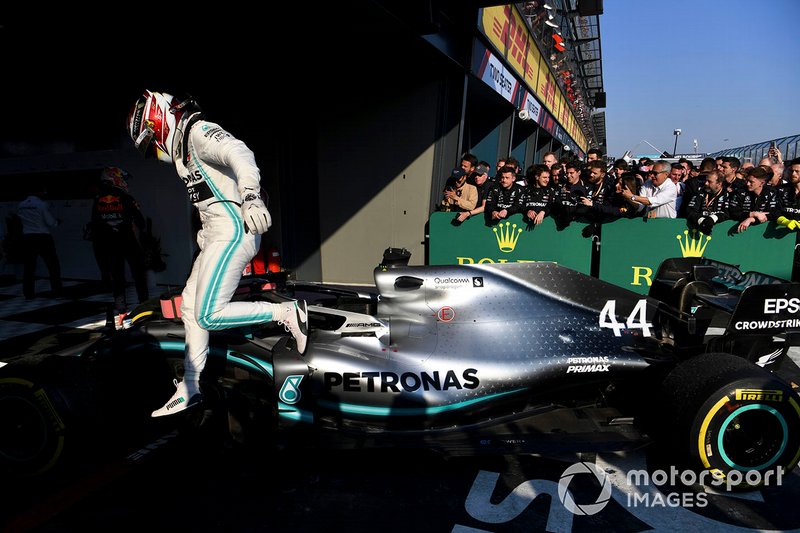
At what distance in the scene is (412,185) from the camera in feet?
25.6

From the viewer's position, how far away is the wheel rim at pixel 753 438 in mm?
2373

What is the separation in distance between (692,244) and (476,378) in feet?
14.5

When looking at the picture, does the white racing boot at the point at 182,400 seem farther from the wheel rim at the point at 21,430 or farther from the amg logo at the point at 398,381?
the amg logo at the point at 398,381

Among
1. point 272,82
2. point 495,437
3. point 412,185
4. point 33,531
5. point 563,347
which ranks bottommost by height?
point 33,531

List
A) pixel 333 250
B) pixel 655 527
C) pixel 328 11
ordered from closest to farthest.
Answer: pixel 655 527
pixel 328 11
pixel 333 250

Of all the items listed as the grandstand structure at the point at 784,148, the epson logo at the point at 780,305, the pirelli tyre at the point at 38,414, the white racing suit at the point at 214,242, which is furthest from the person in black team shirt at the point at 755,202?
the grandstand structure at the point at 784,148

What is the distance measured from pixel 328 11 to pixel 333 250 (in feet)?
12.6

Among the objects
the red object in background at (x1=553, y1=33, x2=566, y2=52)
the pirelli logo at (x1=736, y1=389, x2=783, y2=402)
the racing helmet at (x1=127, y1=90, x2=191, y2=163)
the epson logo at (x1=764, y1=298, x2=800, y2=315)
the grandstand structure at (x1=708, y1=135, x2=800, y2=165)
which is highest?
the red object in background at (x1=553, y1=33, x2=566, y2=52)

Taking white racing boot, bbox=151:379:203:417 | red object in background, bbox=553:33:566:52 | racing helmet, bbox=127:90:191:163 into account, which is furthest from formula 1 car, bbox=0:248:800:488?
red object in background, bbox=553:33:566:52

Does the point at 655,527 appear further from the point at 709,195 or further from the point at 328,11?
the point at 328,11

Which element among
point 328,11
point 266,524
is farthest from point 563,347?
point 328,11

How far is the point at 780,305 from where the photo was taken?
8.56 feet

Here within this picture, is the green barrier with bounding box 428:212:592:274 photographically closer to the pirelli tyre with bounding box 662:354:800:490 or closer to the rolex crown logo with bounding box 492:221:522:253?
the rolex crown logo with bounding box 492:221:522:253

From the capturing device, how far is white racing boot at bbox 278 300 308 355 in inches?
106
